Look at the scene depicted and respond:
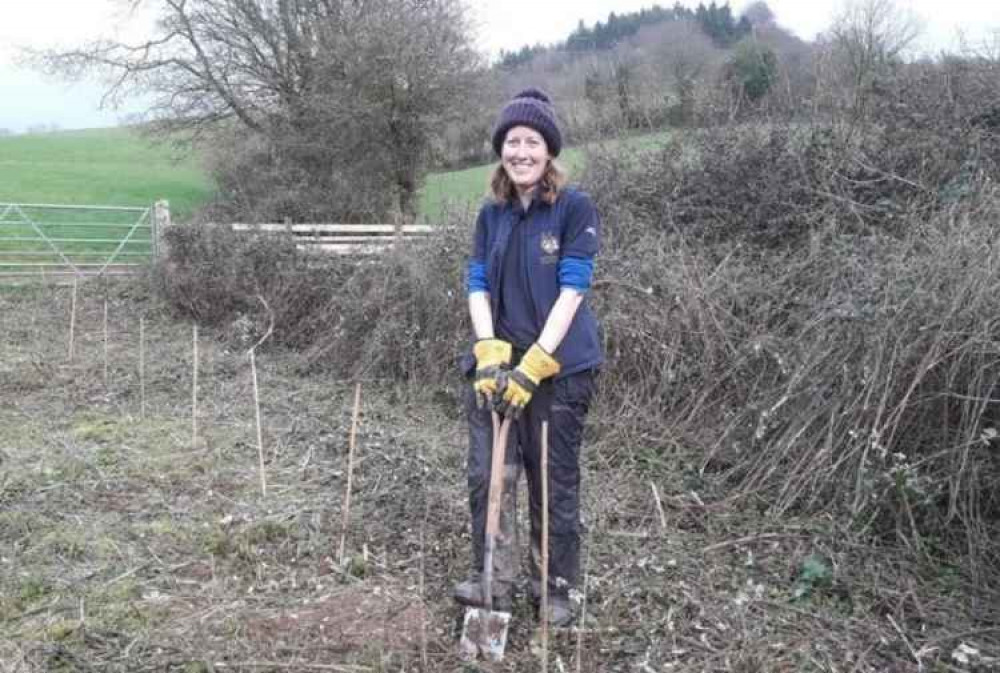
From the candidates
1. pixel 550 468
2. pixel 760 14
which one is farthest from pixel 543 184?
pixel 760 14

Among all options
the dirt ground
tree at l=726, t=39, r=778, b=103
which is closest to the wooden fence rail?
the dirt ground

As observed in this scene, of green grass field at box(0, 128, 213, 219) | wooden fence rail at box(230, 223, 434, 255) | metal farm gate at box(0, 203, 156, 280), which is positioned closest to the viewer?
wooden fence rail at box(230, 223, 434, 255)

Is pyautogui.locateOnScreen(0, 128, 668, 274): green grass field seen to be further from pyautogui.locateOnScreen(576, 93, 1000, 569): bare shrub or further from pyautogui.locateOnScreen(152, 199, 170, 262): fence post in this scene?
pyautogui.locateOnScreen(576, 93, 1000, 569): bare shrub

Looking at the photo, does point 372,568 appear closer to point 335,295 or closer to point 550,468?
point 550,468

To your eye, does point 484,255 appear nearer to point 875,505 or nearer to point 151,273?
point 875,505

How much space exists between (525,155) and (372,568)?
1.90m

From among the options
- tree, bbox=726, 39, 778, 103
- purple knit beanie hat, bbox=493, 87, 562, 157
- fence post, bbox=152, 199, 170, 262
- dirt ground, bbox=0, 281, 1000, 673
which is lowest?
dirt ground, bbox=0, 281, 1000, 673

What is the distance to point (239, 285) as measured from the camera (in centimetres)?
912

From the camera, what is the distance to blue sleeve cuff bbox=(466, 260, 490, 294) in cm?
301

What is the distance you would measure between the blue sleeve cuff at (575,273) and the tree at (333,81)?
10013 millimetres

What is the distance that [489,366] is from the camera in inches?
110

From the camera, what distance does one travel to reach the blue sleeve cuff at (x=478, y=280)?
9.87ft

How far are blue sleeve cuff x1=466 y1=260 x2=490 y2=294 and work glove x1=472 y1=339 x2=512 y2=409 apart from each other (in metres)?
0.23

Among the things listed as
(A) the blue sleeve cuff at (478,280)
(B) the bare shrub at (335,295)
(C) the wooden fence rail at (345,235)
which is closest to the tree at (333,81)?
(C) the wooden fence rail at (345,235)
